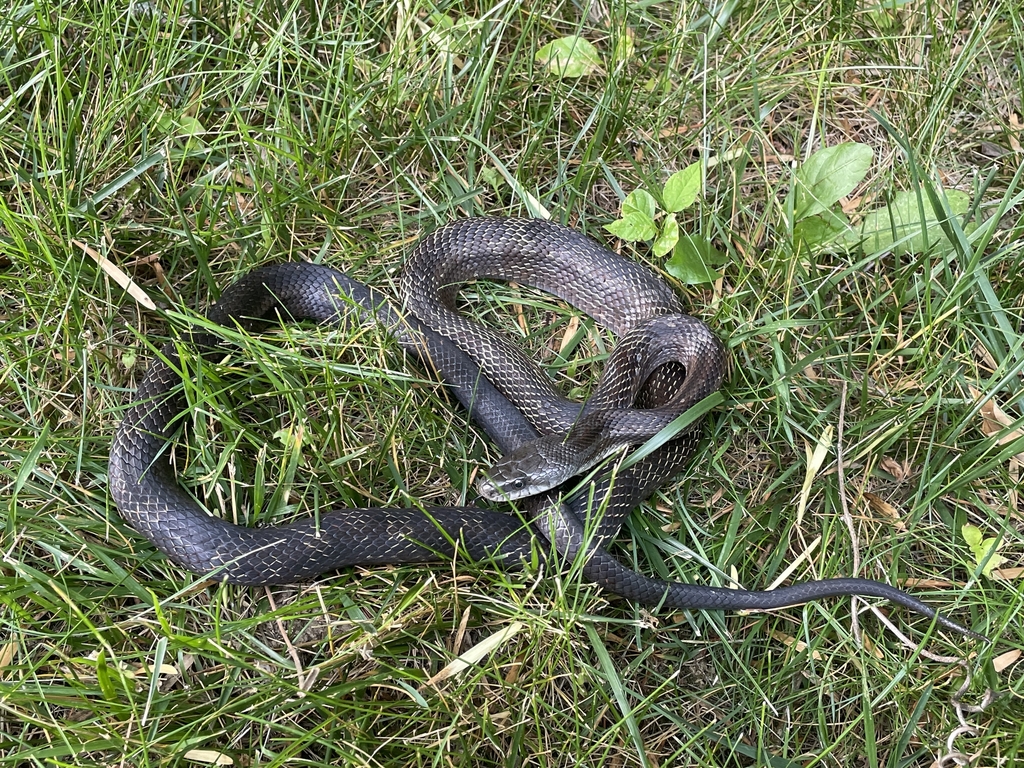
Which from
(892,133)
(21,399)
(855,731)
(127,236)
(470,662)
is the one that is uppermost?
(892,133)

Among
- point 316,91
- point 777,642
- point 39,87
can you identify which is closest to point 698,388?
point 777,642

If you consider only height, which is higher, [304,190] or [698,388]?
[304,190]

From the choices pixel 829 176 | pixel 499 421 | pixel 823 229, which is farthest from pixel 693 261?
pixel 499 421

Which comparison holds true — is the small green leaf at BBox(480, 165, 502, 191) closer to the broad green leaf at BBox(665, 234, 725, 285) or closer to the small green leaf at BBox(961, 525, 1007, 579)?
the broad green leaf at BBox(665, 234, 725, 285)

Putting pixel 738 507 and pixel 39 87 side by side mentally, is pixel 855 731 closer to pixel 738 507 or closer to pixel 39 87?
pixel 738 507

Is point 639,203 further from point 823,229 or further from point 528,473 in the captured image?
point 528,473

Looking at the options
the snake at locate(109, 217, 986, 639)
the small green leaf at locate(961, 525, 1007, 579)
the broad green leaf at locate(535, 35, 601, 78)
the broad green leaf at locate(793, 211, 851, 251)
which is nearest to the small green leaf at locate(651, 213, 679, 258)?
the snake at locate(109, 217, 986, 639)

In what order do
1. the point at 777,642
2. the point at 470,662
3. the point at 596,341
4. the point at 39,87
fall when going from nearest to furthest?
the point at 470,662 → the point at 777,642 → the point at 39,87 → the point at 596,341
